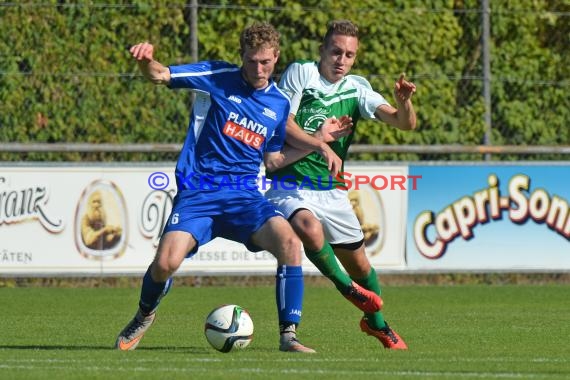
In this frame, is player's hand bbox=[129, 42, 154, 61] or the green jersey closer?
player's hand bbox=[129, 42, 154, 61]

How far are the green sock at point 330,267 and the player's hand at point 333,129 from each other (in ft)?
2.41

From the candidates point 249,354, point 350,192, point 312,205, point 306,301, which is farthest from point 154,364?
point 350,192

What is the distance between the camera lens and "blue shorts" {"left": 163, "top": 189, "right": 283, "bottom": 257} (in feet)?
25.4

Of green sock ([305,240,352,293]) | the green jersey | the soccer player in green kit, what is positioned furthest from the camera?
the green jersey

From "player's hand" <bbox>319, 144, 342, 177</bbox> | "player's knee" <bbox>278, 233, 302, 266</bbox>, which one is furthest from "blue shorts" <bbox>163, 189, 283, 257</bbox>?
"player's hand" <bbox>319, 144, 342, 177</bbox>

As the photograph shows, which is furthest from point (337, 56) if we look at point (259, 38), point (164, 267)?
point (164, 267)

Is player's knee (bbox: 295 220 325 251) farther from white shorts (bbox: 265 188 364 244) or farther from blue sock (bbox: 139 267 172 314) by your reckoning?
blue sock (bbox: 139 267 172 314)

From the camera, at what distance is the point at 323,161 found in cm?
880

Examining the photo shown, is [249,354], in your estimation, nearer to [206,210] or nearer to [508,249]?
[206,210]

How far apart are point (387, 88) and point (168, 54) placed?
99.1 inches

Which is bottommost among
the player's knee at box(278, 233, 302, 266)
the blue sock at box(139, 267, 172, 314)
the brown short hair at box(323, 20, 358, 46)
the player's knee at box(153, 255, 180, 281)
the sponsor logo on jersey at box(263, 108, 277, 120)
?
the blue sock at box(139, 267, 172, 314)

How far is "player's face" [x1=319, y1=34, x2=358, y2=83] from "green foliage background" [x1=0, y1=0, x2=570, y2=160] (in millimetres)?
5450

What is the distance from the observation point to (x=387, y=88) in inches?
577

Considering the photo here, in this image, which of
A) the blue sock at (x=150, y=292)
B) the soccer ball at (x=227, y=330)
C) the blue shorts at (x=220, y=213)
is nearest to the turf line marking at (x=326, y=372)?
the soccer ball at (x=227, y=330)
